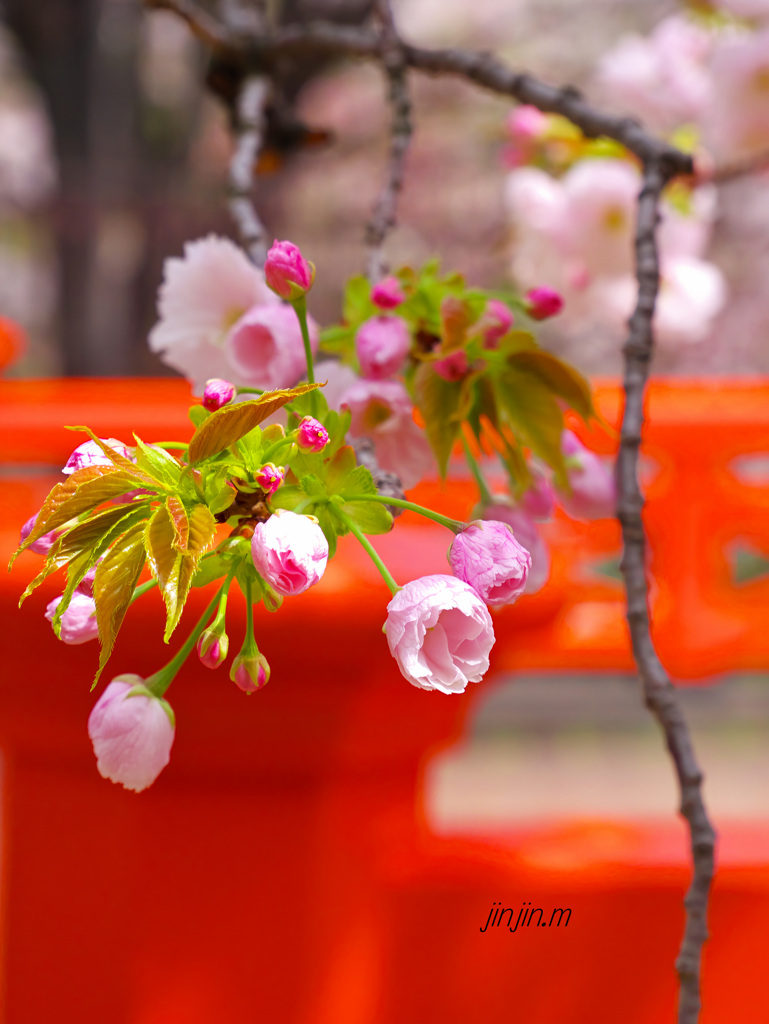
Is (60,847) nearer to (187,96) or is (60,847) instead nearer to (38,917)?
(38,917)

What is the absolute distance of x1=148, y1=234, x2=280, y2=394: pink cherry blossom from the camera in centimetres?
37

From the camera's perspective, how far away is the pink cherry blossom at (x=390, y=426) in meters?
0.35

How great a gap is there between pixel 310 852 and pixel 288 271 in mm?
380

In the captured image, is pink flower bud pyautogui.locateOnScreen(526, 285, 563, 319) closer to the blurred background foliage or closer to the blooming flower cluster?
the blooming flower cluster

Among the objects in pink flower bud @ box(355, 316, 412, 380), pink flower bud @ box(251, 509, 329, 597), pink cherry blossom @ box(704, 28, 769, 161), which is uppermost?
pink cherry blossom @ box(704, 28, 769, 161)

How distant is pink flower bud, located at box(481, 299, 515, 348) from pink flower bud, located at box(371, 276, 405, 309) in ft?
0.11

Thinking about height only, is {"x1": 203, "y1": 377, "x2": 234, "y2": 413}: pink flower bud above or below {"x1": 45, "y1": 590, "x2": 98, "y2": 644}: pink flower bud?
above

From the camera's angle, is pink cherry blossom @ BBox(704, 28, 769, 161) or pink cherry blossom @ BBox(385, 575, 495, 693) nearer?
pink cherry blossom @ BBox(385, 575, 495, 693)

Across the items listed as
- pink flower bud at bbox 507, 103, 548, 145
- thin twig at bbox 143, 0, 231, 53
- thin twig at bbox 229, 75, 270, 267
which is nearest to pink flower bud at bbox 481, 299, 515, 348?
thin twig at bbox 229, 75, 270, 267

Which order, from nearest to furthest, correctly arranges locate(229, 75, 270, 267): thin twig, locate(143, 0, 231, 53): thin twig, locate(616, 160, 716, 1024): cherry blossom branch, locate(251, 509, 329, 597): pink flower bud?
locate(251, 509, 329, 597): pink flower bud, locate(616, 160, 716, 1024): cherry blossom branch, locate(229, 75, 270, 267): thin twig, locate(143, 0, 231, 53): thin twig

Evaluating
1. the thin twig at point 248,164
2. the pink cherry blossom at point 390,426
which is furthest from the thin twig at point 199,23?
the pink cherry blossom at point 390,426

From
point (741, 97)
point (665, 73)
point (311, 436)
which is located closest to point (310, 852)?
point (311, 436)

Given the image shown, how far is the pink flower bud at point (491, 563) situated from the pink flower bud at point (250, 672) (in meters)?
0.06

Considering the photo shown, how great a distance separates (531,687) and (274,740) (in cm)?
350
